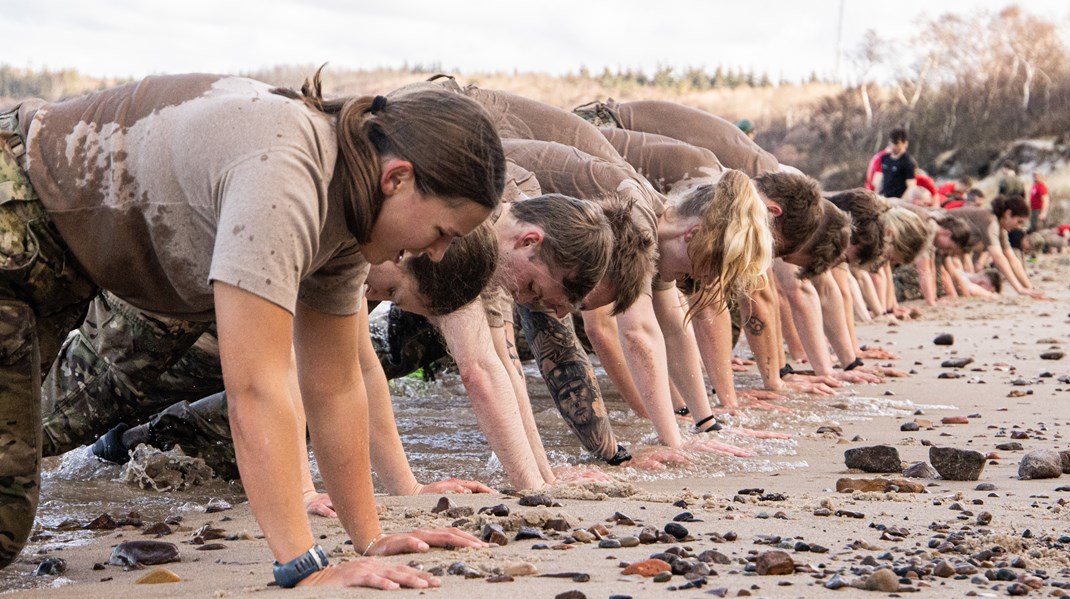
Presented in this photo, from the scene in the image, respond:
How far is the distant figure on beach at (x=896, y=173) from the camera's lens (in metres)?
18.7

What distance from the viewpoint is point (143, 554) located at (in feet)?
11.9

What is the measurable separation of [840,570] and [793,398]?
4.86 meters

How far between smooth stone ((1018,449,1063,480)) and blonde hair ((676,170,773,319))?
140 cm

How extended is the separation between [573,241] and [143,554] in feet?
5.96

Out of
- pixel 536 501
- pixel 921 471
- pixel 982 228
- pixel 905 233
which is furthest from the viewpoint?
pixel 982 228

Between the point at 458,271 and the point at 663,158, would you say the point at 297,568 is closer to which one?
the point at 458,271

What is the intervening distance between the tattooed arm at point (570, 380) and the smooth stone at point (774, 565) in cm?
244

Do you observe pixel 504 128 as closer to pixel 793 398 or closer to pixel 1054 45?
pixel 793 398

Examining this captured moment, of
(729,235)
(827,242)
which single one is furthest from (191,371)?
(827,242)

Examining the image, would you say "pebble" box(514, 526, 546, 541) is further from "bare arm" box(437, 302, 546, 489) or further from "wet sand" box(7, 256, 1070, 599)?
"bare arm" box(437, 302, 546, 489)

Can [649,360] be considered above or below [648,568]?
below

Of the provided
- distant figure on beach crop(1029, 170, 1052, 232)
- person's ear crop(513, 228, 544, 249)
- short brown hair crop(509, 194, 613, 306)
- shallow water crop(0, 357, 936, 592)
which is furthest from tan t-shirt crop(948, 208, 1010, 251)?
person's ear crop(513, 228, 544, 249)

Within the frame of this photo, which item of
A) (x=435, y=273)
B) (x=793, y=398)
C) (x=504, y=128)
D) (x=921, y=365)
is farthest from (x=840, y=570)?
(x=921, y=365)

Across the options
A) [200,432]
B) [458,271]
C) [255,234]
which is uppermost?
[255,234]
